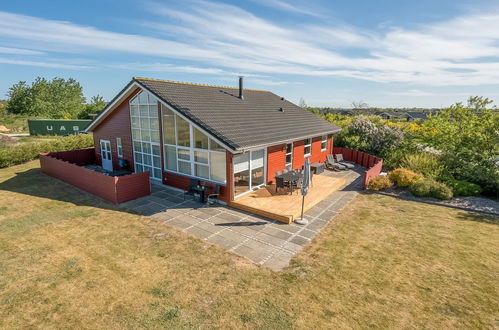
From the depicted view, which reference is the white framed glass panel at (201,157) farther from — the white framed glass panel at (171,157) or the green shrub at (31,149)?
the green shrub at (31,149)

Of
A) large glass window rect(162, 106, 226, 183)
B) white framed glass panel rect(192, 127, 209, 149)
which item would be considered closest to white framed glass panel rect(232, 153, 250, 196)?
large glass window rect(162, 106, 226, 183)

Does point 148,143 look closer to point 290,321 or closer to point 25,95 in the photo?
point 290,321

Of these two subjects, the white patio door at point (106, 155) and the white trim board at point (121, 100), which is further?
the white patio door at point (106, 155)

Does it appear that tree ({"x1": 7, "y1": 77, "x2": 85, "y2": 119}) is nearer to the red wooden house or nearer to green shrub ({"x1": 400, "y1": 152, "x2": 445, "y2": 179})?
the red wooden house

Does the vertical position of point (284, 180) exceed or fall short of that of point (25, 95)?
it falls short

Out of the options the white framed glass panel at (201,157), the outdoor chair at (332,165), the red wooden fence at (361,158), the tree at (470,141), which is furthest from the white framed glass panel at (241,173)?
the tree at (470,141)

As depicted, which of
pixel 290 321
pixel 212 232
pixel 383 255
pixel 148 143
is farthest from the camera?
pixel 148 143

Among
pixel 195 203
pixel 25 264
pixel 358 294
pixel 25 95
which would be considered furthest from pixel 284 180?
pixel 25 95
